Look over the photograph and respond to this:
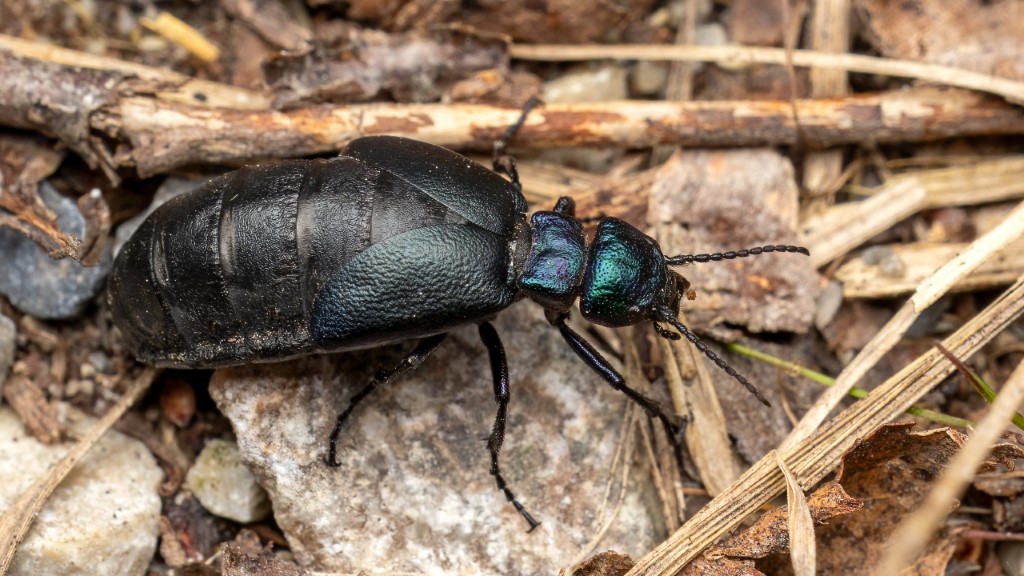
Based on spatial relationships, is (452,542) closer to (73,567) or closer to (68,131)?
(73,567)

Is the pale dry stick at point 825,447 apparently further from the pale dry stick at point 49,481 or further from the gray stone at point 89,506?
the pale dry stick at point 49,481

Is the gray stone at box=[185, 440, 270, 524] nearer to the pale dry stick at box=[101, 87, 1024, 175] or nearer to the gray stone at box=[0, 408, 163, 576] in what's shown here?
the gray stone at box=[0, 408, 163, 576]

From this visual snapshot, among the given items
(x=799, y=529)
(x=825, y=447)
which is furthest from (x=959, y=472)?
(x=825, y=447)

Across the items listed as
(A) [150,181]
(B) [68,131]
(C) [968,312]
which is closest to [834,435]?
(C) [968,312]

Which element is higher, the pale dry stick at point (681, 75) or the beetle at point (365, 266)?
the pale dry stick at point (681, 75)

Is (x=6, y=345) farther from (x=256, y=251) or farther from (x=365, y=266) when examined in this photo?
(x=365, y=266)

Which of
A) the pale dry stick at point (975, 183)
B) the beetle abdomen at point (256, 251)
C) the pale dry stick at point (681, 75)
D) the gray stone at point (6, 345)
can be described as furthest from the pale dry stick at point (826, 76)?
the gray stone at point (6, 345)
